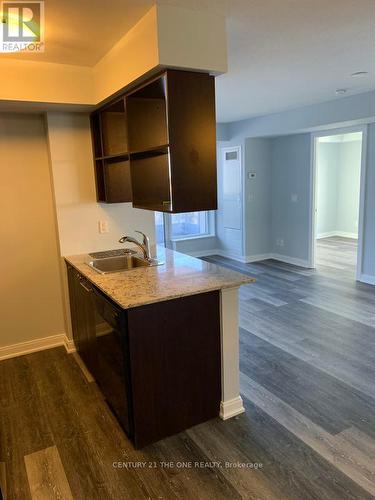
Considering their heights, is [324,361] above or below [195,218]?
below

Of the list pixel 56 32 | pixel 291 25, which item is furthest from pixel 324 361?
pixel 56 32

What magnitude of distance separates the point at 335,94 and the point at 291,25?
8.27 feet

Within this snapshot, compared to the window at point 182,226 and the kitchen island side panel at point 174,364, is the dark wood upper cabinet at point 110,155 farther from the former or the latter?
the window at point 182,226

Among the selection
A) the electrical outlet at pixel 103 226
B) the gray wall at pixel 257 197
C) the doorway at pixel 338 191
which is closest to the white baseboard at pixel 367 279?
the gray wall at pixel 257 197

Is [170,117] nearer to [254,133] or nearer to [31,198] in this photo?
[31,198]

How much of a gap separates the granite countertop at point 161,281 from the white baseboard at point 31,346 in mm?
1111

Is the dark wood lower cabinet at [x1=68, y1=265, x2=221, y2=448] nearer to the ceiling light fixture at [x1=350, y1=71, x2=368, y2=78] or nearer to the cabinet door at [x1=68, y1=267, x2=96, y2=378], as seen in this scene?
the cabinet door at [x1=68, y1=267, x2=96, y2=378]

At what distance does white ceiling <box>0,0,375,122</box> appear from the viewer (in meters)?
2.02

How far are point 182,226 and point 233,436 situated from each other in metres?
5.23

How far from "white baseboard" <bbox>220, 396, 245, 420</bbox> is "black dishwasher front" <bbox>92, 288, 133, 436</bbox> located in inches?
24.2

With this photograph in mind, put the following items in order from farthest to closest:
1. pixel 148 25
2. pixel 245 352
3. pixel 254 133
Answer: pixel 254 133
pixel 245 352
pixel 148 25

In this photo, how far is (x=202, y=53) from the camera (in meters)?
2.15

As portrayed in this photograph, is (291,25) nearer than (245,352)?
Yes

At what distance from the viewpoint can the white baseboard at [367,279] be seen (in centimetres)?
529
